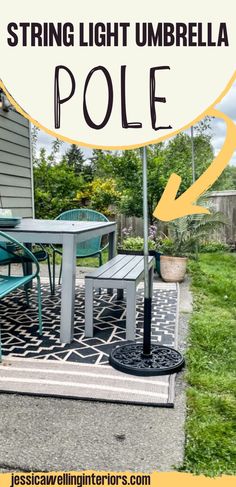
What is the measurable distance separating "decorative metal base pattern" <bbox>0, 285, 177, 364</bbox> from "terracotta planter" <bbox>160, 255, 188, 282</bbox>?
2.47 ft

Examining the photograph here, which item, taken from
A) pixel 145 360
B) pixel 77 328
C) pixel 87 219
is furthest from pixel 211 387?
pixel 87 219

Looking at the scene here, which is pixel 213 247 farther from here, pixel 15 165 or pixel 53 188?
pixel 15 165

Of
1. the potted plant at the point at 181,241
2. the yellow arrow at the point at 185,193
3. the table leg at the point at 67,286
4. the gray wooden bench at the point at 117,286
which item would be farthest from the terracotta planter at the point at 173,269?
the yellow arrow at the point at 185,193

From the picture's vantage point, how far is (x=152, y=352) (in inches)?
104

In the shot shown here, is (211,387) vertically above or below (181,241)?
below

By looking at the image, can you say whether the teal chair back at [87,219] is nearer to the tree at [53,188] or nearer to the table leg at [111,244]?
the table leg at [111,244]

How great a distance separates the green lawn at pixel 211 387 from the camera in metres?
1.63

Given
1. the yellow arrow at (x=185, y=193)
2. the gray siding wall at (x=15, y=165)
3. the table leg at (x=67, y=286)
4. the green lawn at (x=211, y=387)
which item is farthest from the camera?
the gray siding wall at (x=15, y=165)

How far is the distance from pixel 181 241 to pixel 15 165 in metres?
2.57

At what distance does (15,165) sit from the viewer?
6398 mm

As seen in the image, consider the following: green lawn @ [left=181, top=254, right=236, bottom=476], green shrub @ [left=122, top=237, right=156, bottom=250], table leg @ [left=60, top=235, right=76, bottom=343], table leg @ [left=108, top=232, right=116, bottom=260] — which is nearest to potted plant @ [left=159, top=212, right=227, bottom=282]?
green shrub @ [left=122, top=237, right=156, bottom=250]

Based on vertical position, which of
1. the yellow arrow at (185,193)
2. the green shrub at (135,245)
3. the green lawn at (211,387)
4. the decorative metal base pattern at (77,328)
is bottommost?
the green lawn at (211,387)

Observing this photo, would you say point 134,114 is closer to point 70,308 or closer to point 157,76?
point 157,76

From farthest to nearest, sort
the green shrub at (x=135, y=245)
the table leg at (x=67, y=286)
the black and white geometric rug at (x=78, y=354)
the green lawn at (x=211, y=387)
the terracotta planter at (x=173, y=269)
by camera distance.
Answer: the green shrub at (x=135, y=245) → the terracotta planter at (x=173, y=269) → the table leg at (x=67, y=286) → the black and white geometric rug at (x=78, y=354) → the green lawn at (x=211, y=387)
